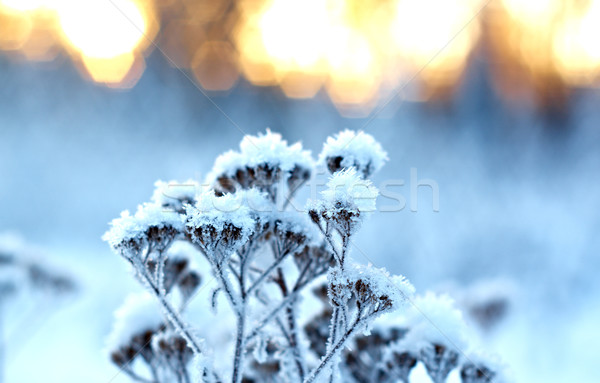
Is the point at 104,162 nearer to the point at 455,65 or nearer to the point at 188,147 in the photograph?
the point at 188,147

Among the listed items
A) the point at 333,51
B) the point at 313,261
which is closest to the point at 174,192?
the point at 313,261

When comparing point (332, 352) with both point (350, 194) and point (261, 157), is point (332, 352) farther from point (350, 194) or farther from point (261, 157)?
point (261, 157)

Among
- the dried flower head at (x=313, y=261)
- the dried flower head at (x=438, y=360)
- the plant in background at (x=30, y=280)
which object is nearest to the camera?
the dried flower head at (x=313, y=261)

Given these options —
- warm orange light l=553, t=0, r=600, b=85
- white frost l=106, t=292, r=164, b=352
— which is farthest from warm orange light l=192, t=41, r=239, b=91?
white frost l=106, t=292, r=164, b=352

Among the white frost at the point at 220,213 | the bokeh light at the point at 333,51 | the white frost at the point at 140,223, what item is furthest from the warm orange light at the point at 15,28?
the white frost at the point at 220,213

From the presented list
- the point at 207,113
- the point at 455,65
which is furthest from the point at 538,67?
the point at 207,113

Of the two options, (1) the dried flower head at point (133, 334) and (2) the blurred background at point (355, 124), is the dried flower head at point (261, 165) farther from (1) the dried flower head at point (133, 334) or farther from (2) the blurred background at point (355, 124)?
(2) the blurred background at point (355, 124)
